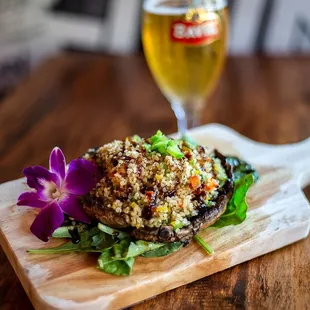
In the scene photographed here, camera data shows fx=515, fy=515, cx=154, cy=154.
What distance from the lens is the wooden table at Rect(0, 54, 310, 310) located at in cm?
102

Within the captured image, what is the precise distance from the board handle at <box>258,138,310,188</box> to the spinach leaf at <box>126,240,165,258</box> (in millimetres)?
474

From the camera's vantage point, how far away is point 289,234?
1.07 m

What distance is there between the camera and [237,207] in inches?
41.8

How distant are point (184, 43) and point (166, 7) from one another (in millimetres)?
111

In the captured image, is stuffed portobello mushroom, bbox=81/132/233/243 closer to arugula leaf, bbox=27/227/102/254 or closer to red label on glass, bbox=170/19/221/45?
arugula leaf, bbox=27/227/102/254

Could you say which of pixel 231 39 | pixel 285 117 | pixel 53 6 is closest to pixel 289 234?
pixel 285 117

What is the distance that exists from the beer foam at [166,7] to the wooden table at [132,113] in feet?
1.46

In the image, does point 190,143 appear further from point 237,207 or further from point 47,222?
point 47,222

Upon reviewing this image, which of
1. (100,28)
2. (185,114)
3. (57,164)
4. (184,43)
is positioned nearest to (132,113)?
(185,114)

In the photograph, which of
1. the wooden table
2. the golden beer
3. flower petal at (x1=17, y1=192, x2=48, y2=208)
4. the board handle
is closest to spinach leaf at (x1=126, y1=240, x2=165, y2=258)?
the wooden table

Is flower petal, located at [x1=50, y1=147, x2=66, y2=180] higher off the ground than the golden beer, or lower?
lower

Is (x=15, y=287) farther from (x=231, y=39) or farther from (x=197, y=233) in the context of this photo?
(x=231, y=39)

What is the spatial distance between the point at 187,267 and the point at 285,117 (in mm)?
960

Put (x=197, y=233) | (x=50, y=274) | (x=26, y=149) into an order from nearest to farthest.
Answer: (x=50, y=274) → (x=197, y=233) → (x=26, y=149)
